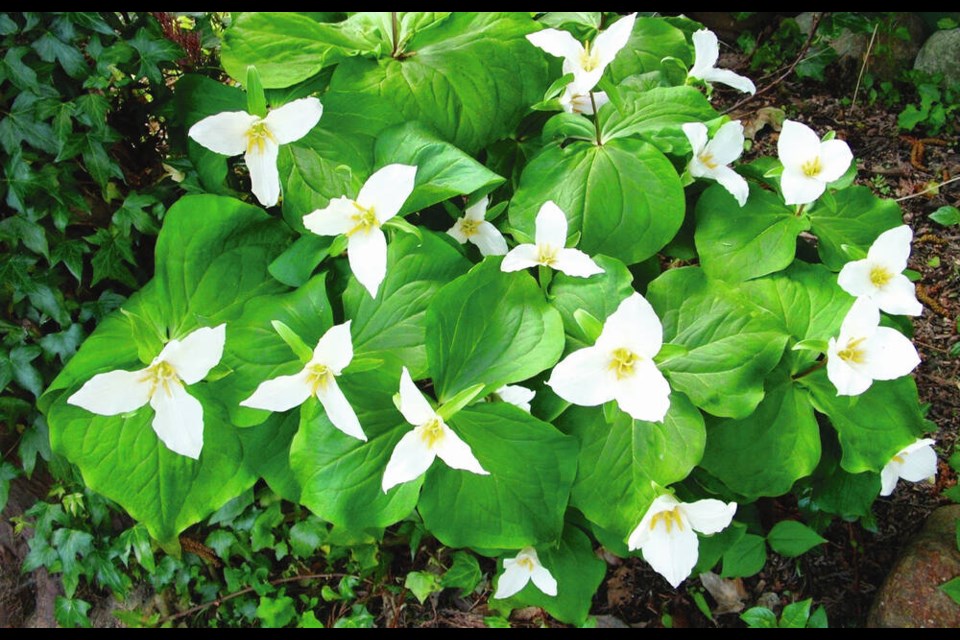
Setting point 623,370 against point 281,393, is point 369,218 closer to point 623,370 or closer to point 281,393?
point 281,393

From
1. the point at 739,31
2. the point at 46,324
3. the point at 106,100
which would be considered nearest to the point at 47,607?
the point at 46,324

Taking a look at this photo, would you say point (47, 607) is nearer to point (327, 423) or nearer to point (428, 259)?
point (327, 423)

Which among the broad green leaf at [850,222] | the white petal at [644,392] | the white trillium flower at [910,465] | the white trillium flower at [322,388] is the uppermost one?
the white trillium flower at [322,388]

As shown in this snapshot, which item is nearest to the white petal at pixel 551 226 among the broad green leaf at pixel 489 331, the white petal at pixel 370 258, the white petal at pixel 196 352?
the broad green leaf at pixel 489 331

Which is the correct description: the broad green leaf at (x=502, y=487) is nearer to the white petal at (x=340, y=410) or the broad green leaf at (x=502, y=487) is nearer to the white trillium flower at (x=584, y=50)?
the white petal at (x=340, y=410)

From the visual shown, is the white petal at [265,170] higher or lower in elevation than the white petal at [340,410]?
higher

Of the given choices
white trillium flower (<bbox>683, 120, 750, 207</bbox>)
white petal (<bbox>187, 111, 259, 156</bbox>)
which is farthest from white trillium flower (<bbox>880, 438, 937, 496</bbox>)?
white petal (<bbox>187, 111, 259, 156</bbox>)
